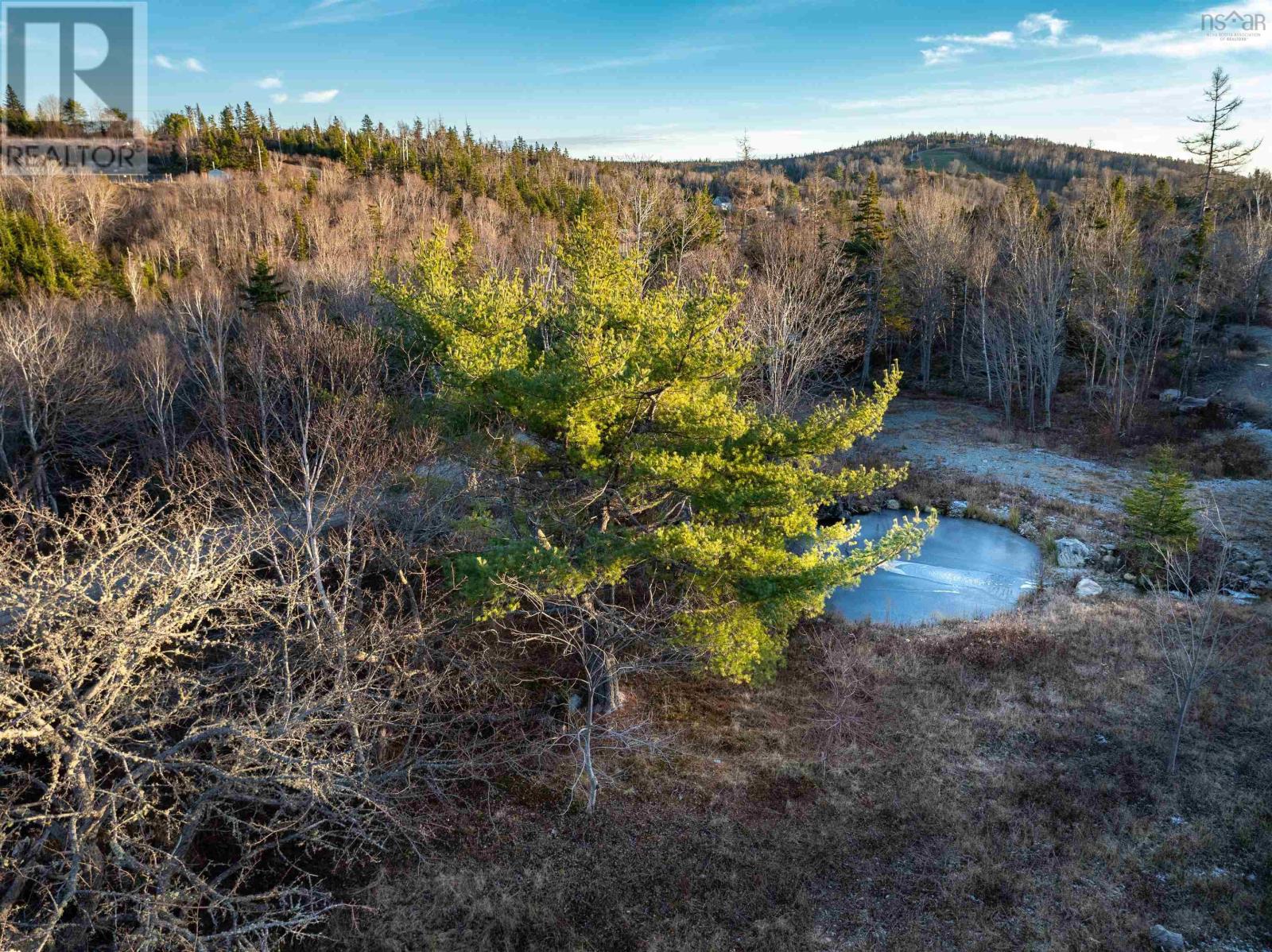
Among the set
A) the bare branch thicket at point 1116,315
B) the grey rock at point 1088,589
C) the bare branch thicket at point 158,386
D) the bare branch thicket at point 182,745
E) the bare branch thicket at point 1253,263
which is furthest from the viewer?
the bare branch thicket at point 1253,263

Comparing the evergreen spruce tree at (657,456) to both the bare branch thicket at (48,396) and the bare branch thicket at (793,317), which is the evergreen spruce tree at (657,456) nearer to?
the bare branch thicket at (793,317)

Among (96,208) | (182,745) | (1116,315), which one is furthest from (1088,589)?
(96,208)

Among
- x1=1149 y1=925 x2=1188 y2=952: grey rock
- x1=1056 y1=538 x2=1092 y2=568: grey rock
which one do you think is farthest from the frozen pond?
x1=1149 y1=925 x2=1188 y2=952: grey rock

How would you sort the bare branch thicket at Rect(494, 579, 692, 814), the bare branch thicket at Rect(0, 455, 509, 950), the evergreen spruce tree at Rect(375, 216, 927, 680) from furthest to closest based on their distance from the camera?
the bare branch thicket at Rect(494, 579, 692, 814), the evergreen spruce tree at Rect(375, 216, 927, 680), the bare branch thicket at Rect(0, 455, 509, 950)

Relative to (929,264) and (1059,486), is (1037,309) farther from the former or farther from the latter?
(1059,486)

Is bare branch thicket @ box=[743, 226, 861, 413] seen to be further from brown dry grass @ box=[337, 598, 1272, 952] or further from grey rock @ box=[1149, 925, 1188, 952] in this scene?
grey rock @ box=[1149, 925, 1188, 952]

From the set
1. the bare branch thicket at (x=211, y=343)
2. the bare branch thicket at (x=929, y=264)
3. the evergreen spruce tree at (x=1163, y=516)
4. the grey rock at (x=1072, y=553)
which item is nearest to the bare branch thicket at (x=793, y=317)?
the bare branch thicket at (x=929, y=264)

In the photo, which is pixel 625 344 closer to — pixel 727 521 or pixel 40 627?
pixel 727 521
